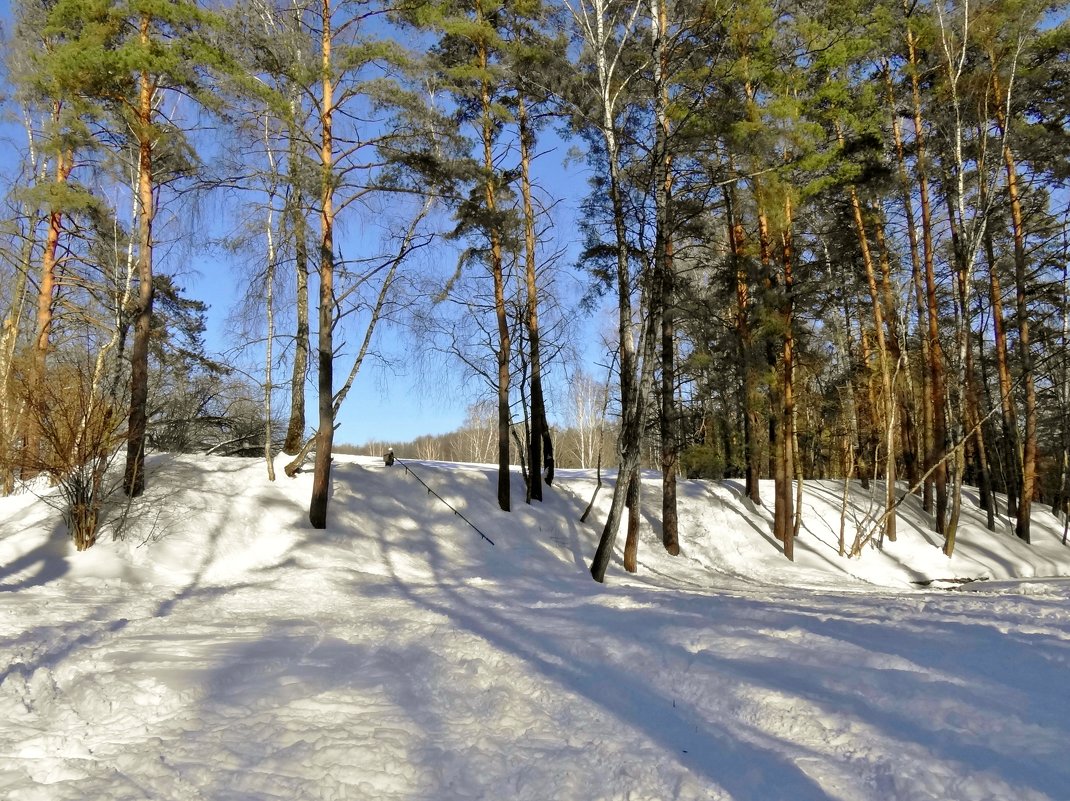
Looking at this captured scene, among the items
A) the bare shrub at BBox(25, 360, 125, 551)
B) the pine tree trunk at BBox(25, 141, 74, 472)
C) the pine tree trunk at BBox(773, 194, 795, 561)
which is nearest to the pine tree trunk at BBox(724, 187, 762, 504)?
the pine tree trunk at BBox(773, 194, 795, 561)

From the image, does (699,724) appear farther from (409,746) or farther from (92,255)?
(92,255)

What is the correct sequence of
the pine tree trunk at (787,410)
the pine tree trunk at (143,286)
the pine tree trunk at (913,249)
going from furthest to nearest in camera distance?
the pine tree trunk at (913,249) → the pine tree trunk at (787,410) → the pine tree trunk at (143,286)

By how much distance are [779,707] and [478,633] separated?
2.55 metres

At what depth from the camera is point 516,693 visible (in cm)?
380

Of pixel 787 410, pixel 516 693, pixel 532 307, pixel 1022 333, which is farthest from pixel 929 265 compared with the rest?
pixel 516 693

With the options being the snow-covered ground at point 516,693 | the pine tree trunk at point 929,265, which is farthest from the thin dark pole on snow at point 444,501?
the pine tree trunk at point 929,265

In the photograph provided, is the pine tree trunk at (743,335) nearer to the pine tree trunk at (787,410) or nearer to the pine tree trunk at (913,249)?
the pine tree trunk at (787,410)

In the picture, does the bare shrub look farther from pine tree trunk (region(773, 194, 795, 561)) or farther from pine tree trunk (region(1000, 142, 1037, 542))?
pine tree trunk (region(1000, 142, 1037, 542))

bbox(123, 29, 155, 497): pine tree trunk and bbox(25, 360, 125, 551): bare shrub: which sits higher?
bbox(123, 29, 155, 497): pine tree trunk

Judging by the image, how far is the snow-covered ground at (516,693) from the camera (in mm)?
2699

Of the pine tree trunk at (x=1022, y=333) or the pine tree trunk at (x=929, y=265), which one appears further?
the pine tree trunk at (x=1022, y=333)

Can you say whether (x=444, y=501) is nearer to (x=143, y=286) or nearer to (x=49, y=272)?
(x=143, y=286)

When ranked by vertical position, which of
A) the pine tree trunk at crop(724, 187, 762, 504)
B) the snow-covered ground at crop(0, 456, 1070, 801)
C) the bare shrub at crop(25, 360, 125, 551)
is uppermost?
the pine tree trunk at crop(724, 187, 762, 504)

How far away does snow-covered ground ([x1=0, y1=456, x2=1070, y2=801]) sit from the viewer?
270 cm
